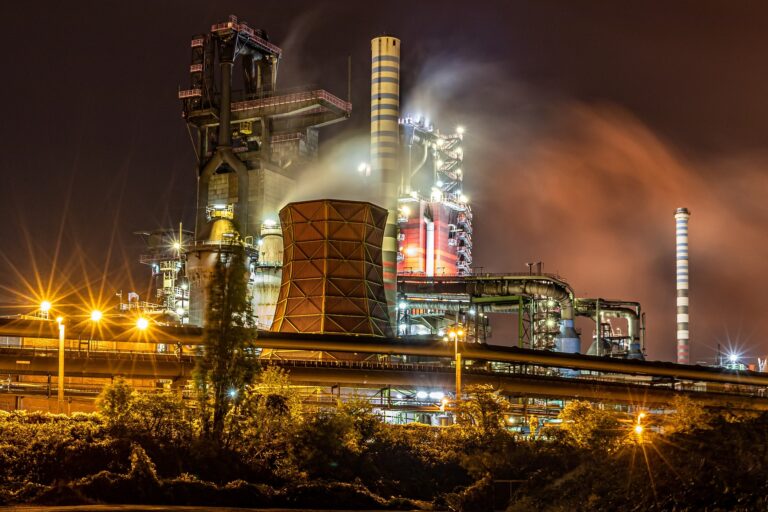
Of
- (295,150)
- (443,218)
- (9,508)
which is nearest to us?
(9,508)

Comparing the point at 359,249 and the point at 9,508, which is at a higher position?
the point at 359,249

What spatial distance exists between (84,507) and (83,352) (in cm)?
3629

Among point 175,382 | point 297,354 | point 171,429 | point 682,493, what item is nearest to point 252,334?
point 171,429

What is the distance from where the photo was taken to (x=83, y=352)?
60156mm

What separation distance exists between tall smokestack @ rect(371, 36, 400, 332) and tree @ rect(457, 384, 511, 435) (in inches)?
1962

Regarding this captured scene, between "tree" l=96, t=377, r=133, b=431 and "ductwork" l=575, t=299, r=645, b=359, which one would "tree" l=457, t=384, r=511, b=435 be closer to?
"tree" l=96, t=377, r=133, b=431

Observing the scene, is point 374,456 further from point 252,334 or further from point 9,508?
point 9,508

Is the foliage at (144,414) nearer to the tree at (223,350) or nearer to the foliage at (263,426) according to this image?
the tree at (223,350)

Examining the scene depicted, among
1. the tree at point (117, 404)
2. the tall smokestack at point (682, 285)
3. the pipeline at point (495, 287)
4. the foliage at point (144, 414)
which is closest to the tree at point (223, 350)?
the foliage at point (144, 414)

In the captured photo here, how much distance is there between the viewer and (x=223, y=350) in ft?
109

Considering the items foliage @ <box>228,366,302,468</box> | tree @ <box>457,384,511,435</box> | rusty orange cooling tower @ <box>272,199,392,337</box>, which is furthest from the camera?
rusty orange cooling tower @ <box>272,199,392,337</box>

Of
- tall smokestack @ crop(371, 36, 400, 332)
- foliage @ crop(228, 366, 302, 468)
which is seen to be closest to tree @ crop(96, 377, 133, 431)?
foliage @ crop(228, 366, 302, 468)

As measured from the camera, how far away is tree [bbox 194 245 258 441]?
1304 inches

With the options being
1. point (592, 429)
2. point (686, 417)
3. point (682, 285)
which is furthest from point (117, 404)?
point (682, 285)
